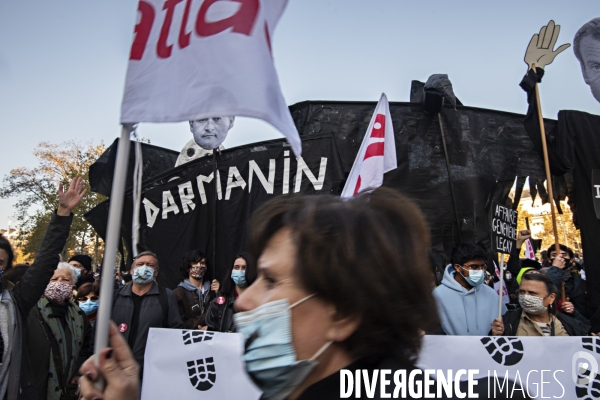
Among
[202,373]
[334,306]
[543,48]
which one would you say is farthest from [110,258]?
[543,48]

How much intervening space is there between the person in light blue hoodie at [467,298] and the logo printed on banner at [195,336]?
189cm

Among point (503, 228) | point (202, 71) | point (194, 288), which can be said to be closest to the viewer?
point (202, 71)

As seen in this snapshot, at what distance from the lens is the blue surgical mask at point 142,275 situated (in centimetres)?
483

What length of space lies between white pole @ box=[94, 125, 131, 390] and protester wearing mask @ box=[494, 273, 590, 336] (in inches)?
141

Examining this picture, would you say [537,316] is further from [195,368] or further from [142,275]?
[142,275]

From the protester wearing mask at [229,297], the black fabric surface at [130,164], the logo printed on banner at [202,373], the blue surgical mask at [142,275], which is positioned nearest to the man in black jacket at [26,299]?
the logo printed on banner at [202,373]

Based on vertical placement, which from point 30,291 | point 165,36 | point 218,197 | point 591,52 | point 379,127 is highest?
point 591,52

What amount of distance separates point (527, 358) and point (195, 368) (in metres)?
2.29

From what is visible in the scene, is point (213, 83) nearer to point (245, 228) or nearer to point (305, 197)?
point (305, 197)

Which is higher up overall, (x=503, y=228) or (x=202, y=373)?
(x=503, y=228)

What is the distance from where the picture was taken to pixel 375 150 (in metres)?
5.43

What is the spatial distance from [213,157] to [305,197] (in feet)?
16.6

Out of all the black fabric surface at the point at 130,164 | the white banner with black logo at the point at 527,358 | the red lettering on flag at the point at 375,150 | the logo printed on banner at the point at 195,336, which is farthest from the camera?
the black fabric surface at the point at 130,164

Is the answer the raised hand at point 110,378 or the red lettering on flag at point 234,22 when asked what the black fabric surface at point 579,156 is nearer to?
the red lettering on flag at point 234,22
